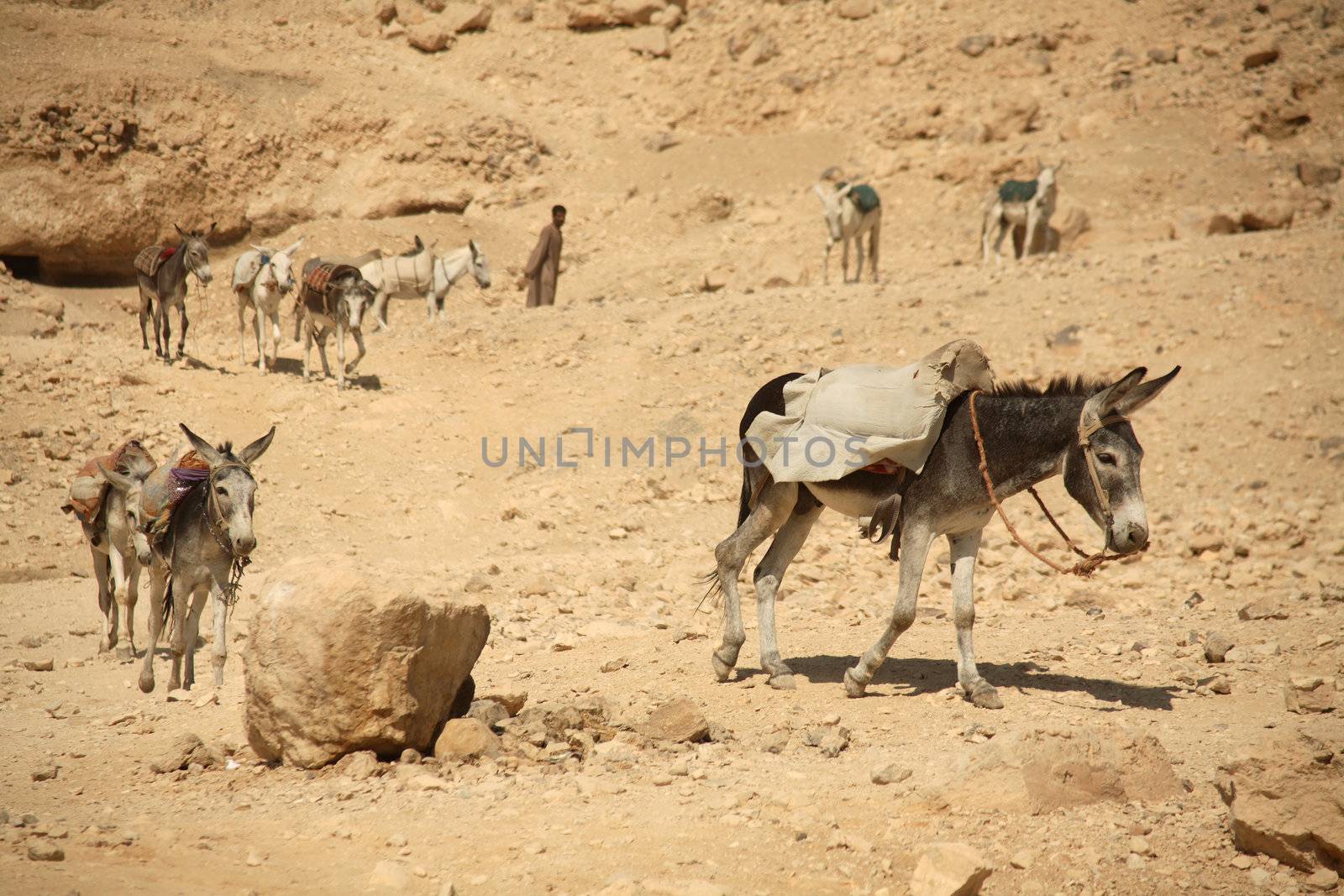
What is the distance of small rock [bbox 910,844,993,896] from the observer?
435cm

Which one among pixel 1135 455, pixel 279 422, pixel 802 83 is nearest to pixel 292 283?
pixel 279 422

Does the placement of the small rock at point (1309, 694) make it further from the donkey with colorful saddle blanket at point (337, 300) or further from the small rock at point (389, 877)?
the donkey with colorful saddle blanket at point (337, 300)

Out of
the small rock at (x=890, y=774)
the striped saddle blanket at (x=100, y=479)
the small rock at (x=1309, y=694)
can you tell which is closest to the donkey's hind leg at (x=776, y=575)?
the small rock at (x=890, y=774)

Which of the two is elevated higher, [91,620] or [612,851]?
[612,851]

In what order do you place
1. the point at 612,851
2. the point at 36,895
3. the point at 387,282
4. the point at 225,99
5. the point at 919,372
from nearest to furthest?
the point at 36,895 → the point at 612,851 → the point at 919,372 → the point at 387,282 → the point at 225,99

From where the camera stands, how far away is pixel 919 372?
23.1ft

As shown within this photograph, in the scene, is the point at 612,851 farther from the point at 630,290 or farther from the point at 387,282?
the point at 630,290

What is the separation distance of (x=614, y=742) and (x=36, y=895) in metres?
2.79

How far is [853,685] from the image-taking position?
6816mm

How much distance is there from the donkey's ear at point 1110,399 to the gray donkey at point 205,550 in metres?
5.30

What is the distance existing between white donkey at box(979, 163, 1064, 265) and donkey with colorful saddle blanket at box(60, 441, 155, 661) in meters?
15.6

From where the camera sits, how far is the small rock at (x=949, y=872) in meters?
4.35

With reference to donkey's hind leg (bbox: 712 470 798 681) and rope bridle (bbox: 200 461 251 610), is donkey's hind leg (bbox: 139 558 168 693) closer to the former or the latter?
rope bridle (bbox: 200 461 251 610)

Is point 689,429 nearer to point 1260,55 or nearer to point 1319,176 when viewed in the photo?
point 1319,176
